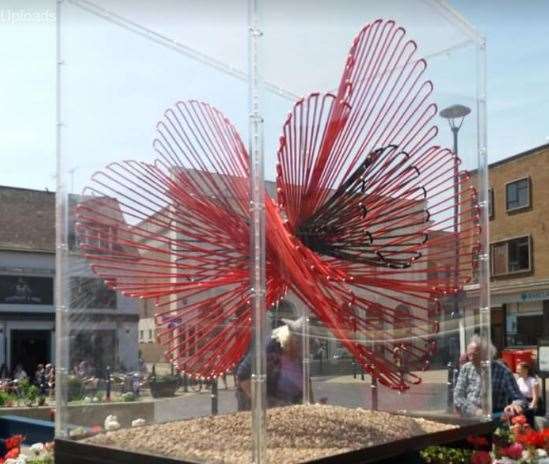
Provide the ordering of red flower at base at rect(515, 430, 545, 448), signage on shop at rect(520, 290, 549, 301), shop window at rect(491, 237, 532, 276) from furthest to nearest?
shop window at rect(491, 237, 532, 276) < signage on shop at rect(520, 290, 549, 301) < red flower at base at rect(515, 430, 545, 448)

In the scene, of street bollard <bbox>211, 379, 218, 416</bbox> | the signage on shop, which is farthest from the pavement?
the signage on shop

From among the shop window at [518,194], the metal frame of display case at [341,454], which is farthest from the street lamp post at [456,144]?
the shop window at [518,194]

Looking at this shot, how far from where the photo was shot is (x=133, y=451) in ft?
10.5

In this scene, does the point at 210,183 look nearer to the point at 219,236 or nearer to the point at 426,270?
the point at 219,236

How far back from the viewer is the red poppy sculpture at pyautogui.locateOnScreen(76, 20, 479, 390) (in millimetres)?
3766

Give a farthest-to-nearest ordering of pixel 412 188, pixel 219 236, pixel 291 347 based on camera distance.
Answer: pixel 291 347 < pixel 412 188 < pixel 219 236

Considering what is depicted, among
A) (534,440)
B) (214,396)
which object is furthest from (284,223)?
(534,440)

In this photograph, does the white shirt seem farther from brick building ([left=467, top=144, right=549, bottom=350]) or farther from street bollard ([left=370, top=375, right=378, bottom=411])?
brick building ([left=467, top=144, right=549, bottom=350])

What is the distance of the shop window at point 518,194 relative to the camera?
99.0ft

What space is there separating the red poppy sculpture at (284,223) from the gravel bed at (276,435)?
30 centimetres

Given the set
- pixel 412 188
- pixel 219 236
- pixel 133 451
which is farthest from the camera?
pixel 412 188

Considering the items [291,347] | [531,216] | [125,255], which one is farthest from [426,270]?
[531,216]

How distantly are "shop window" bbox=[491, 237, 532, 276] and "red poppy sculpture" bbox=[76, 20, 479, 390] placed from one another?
27.8 meters

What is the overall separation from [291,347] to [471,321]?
107cm
